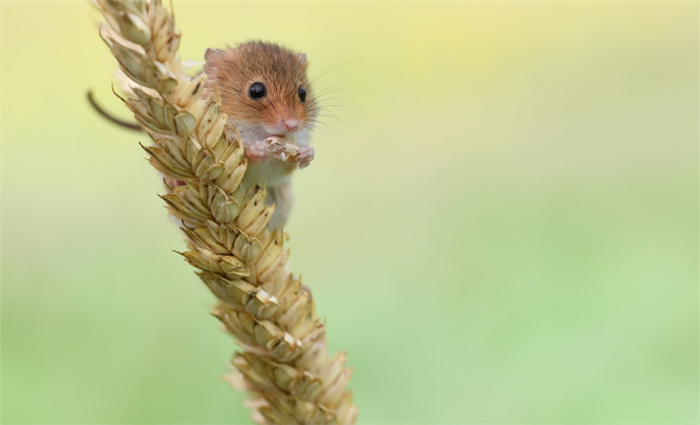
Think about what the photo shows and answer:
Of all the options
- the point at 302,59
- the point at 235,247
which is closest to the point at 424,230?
the point at 302,59

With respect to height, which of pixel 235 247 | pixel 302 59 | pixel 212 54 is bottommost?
pixel 235 247

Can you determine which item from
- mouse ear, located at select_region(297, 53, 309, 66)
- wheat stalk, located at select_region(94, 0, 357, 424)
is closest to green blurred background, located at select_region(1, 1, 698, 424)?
mouse ear, located at select_region(297, 53, 309, 66)

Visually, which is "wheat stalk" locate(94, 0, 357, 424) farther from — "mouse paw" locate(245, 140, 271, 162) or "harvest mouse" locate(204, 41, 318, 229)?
"harvest mouse" locate(204, 41, 318, 229)

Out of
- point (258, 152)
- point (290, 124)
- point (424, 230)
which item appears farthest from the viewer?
point (424, 230)

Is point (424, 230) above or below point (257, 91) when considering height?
above

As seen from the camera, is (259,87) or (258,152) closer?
(258,152)

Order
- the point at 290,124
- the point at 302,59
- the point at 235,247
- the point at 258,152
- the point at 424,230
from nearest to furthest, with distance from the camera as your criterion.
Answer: the point at 235,247
the point at 258,152
the point at 290,124
the point at 302,59
the point at 424,230

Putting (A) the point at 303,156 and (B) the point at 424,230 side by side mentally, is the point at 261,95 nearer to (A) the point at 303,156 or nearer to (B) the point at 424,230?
(A) the point at 303,156

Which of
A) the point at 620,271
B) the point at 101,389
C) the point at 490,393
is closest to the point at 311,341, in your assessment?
the point at 490,393
